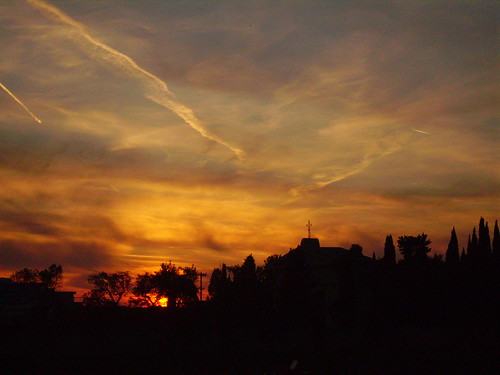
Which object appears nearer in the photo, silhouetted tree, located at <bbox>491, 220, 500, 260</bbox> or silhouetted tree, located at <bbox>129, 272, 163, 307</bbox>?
silhouetted tree, located at <bbox>491, 220, 500, 260</bbox>

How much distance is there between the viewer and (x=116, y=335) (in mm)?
40219

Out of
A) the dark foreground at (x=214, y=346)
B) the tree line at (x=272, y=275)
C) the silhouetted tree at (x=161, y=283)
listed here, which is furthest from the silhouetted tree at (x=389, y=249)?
the silhouetted tree at (x=161, y=283)

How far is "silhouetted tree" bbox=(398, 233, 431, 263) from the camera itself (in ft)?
221

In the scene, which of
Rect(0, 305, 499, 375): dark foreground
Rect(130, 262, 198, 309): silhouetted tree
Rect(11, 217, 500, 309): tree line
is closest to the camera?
Rect(0, 305, 499, 375): dark foreground

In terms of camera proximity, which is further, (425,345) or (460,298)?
(460,298)

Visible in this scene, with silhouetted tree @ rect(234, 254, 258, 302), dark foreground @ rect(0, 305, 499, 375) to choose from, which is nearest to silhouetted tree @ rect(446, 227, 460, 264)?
dark foreground @ rect(0, 305, 499, 375)

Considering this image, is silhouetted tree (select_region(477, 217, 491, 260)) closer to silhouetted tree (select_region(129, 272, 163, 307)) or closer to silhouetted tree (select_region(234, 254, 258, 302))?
silhouetted tree (select_region(234, 254, 258, 302))

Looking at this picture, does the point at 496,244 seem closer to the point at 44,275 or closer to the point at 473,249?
the point at 473,249

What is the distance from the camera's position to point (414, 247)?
69875mm

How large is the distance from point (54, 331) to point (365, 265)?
49.3 metres

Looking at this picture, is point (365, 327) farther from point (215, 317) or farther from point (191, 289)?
point (191, 289)

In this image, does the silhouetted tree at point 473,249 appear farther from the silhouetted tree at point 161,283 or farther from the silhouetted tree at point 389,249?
the silhouetted tree at point 161,283

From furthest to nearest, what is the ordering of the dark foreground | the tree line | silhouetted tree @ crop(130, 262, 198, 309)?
1. silhouetted tree @ crop(130, 262, 198, 309)
2. the tree line
3. the dark foreground

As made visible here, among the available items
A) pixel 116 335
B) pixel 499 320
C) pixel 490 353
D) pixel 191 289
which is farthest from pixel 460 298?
pixel 191 289
